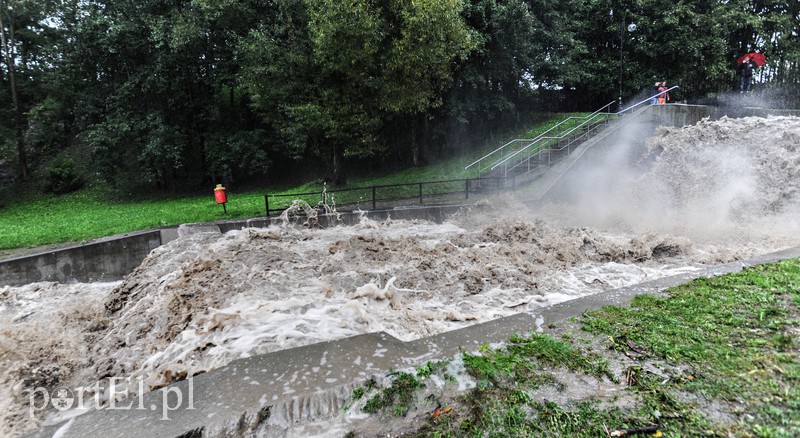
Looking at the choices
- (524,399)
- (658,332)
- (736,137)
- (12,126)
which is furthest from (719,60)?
(12,126)

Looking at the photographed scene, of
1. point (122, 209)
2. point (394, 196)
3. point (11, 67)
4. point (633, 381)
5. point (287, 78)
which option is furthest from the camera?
point (11, 67)

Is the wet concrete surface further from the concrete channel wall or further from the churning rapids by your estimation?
the concrete channel wall

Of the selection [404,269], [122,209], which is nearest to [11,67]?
[122,209]

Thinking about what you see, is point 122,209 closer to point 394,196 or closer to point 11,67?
point 11,67

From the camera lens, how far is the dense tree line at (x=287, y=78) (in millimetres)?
14047

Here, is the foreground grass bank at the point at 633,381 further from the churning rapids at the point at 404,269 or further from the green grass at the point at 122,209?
the green grass at the point at 122,209

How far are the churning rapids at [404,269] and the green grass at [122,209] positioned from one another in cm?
227

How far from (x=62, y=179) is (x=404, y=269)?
21.8 meters

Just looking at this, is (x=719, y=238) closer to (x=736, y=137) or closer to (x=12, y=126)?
(x=736, y=137)

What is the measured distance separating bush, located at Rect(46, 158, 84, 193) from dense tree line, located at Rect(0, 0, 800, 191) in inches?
4.2

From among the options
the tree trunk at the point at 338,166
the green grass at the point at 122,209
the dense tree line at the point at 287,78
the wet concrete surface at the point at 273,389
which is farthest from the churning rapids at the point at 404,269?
the dense tree line at the point at 287,78

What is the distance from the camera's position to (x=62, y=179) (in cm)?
2022

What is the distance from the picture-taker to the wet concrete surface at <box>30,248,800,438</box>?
7.38 feet

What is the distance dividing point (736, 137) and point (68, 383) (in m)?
14.7
